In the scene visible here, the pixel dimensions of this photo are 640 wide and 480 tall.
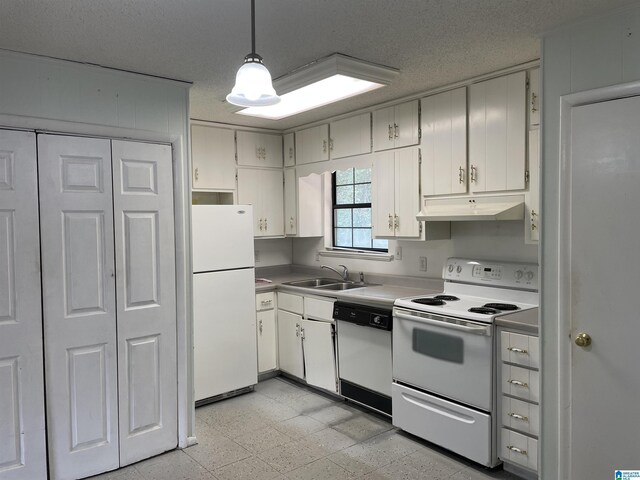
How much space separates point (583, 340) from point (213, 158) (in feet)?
10.9

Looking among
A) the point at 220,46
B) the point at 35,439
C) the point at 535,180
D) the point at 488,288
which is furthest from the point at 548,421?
the point at 35,439

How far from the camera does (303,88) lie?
3035mm

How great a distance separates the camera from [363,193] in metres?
4.55

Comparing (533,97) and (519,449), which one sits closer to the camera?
(519,449)

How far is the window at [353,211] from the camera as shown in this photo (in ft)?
14.8

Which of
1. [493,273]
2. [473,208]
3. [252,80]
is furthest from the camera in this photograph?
[493,273]

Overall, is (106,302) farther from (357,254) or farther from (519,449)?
(519,449)

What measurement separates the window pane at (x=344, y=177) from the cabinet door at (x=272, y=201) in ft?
1.89

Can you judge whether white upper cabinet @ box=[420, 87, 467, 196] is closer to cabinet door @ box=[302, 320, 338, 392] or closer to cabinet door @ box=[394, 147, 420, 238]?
cabinet door @ box=[394, 147, 420, 238]

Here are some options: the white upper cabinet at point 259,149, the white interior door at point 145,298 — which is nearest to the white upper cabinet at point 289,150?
the white upper cabinet at point 259,149

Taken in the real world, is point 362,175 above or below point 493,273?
above

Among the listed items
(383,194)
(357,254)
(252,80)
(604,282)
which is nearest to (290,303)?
(357,254)

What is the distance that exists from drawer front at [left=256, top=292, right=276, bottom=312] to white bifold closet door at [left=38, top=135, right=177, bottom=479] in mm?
1261

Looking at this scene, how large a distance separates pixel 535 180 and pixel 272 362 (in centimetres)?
274
